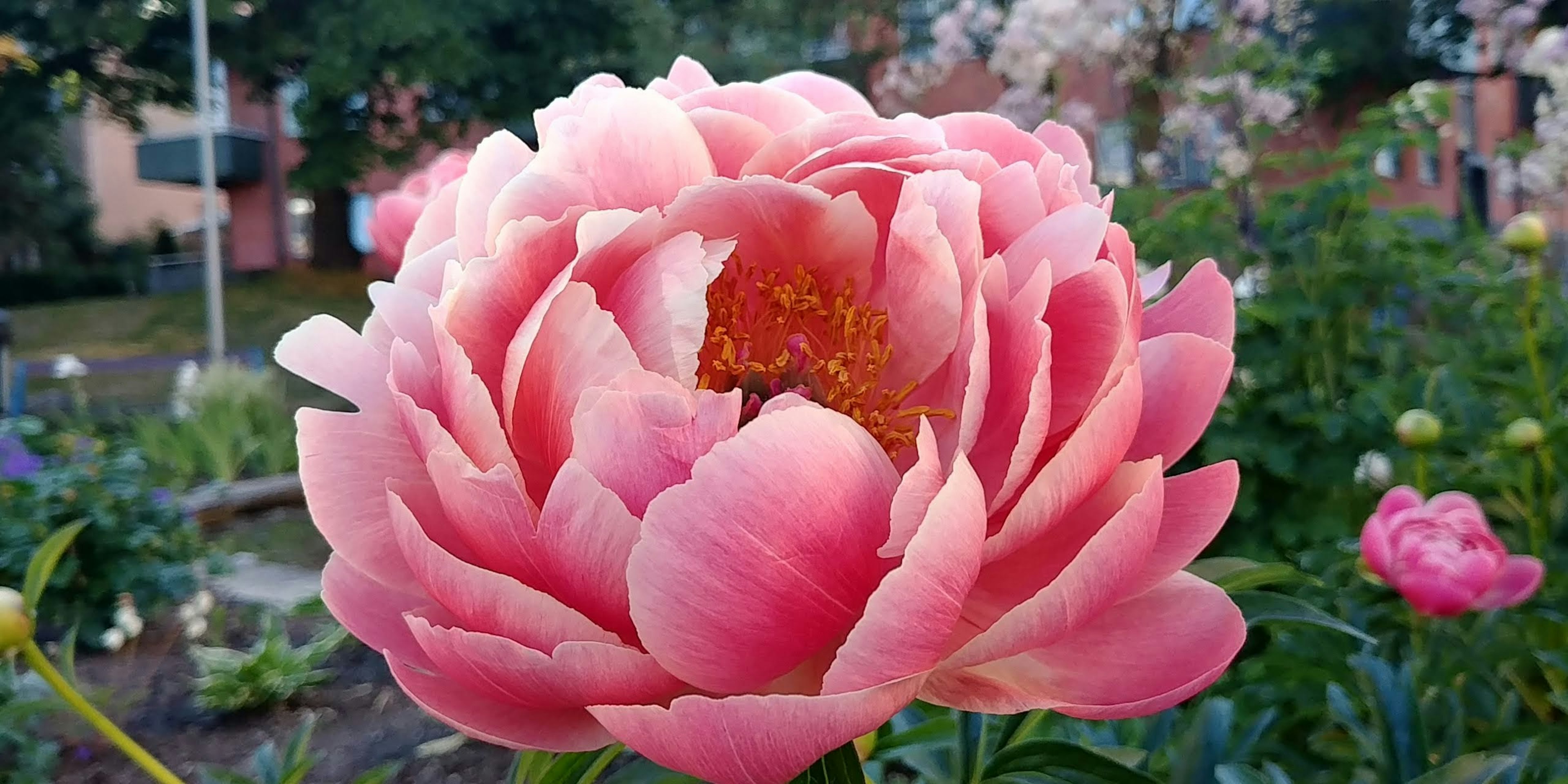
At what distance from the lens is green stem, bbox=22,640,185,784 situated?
1.54 feet

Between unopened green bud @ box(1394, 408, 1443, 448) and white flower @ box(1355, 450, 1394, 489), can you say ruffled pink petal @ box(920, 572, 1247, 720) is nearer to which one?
unopened green bud @ box(1394, 408, 1443, 448)

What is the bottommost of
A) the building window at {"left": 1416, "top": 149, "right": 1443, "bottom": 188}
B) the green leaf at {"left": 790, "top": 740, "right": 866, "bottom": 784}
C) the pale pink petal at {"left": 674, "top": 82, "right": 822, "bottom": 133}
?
the green leaf at {"left": 790, "top": 740, "right": 866, "bottom": 784}

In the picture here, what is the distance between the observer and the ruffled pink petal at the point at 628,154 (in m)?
0.38

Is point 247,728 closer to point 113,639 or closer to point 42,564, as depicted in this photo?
point 113,639

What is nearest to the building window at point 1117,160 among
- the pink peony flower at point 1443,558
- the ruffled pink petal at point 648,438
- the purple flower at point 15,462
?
the pink peony flower at point 1443,558

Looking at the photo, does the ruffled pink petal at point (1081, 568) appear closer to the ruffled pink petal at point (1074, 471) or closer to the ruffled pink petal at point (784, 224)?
the ruffled pink petal at point (1074, 471)

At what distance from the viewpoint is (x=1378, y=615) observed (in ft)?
3.18

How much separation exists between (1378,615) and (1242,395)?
2.04 ft

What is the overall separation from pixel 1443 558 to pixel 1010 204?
0.55 meters

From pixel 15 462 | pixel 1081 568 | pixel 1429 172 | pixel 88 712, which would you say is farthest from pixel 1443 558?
pixel 1429 172

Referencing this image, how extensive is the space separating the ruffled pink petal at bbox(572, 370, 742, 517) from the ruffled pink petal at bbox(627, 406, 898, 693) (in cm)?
2

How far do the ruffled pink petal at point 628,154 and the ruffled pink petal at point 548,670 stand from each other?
0.16m

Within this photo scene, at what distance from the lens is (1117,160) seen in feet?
20.5

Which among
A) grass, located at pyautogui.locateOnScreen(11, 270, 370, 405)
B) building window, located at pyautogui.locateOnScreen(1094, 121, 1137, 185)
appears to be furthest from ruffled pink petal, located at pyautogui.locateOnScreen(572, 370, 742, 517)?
grass, located at pyautogui.locateOnScreen(11, 270, 370, 405)
